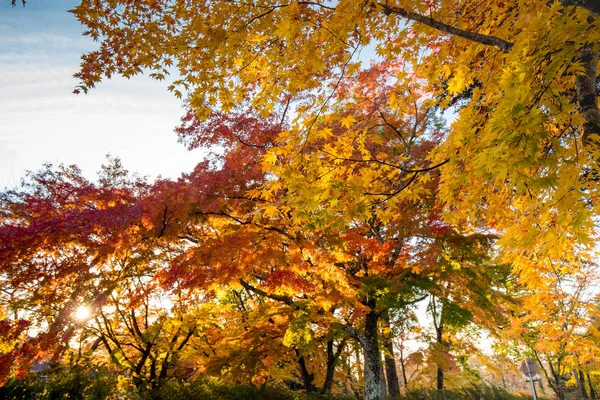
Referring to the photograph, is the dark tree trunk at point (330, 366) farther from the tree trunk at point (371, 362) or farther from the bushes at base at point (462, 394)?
the tree trunk at point (371, 362)

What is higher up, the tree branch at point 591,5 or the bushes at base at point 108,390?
the tree branch at point 591,5

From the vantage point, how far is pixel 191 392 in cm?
735

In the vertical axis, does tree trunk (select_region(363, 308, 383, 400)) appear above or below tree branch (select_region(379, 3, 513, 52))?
below

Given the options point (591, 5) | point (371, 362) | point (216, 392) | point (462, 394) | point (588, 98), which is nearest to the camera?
point (591, 5)

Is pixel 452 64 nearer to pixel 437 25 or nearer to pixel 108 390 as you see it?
pixel 437 25

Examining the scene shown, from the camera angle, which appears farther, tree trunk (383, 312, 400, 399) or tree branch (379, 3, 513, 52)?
tree trunk (383, 312, 400, 399)

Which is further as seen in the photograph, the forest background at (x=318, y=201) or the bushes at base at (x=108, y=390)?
the bushes at base at (x=108, y=390)

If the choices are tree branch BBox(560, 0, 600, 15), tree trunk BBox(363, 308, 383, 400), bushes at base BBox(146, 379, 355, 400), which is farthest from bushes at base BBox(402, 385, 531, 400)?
tree branch BBox(560, 0, 600, 15)

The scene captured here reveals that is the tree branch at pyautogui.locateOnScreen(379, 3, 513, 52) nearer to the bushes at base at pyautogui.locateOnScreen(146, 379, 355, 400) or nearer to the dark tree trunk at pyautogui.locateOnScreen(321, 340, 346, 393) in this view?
the bushes at base at pyautogui.locateOnScreen(146, 379, 355, 400)

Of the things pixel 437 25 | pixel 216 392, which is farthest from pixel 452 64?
pixel 216 392

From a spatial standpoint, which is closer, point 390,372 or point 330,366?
point 330,366

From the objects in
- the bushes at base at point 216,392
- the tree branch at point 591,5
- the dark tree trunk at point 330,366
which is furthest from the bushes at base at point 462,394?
the tree branch at point 591,5

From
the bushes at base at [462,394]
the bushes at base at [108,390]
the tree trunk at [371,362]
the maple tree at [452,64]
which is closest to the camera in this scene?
the maple tree at [452,64]

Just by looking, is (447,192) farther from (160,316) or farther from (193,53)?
(160,316)
